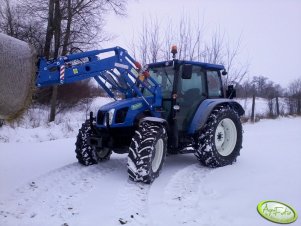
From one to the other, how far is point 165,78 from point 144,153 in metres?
1.72

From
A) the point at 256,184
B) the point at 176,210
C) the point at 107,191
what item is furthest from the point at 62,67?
the point at 256,184

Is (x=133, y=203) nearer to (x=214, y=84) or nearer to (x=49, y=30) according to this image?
(x=214, y=84)

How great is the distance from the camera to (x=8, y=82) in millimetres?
2732

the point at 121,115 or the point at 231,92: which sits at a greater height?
the point at 231,92

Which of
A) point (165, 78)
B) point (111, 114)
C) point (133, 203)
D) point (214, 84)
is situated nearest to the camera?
point (133, 203)

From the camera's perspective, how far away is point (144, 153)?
4.34m

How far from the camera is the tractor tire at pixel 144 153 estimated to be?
4.31 m

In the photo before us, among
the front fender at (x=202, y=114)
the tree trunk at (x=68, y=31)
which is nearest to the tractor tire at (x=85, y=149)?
the front fender at (x=202, y=114)

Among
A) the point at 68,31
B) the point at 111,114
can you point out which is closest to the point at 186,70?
the point at 111,114

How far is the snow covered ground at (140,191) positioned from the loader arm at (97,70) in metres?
1.35

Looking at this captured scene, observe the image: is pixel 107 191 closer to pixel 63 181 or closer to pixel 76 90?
pixel 63 181

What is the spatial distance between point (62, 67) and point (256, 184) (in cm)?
302

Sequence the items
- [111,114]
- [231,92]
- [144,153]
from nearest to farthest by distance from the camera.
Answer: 1. [144,153]
2. [111,114]
3. [231,92]

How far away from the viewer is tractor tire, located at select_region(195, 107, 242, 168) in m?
5.32
